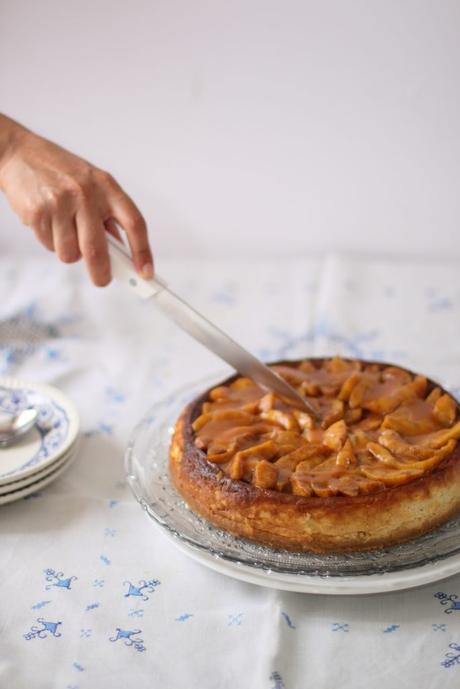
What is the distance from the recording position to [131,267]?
1.66 meters

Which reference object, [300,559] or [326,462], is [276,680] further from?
[326,462]

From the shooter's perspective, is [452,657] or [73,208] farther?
[73,208]

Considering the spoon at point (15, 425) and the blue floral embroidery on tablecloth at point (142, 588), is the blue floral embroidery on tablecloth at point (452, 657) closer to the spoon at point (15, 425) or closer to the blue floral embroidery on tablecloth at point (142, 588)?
the blue floral embroidery on tablecloth at point (142, 588)

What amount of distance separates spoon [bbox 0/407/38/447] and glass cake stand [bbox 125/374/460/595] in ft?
0.99

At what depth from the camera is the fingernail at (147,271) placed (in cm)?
165

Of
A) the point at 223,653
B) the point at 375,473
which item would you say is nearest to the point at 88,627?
the point at 223,653

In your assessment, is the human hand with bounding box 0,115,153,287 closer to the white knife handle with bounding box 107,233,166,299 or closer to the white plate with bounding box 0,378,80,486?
the white knife handle with bounding box 107,233,166,299

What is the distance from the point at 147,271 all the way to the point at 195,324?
0.15 m

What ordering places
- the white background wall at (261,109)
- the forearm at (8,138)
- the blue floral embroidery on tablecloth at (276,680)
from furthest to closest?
the white background wall at (261,109) < the forearm at (8,138) < the blue floral embroidery on tablecloth at (276,680)

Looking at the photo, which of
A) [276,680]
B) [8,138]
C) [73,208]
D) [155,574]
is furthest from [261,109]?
[276,680]

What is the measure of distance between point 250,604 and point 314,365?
0.66 m

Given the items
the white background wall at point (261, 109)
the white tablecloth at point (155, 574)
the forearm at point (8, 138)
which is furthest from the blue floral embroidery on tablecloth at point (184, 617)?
the white background wall at point (261, 109)

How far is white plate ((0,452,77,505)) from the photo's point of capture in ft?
5.09

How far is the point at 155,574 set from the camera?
140cm
